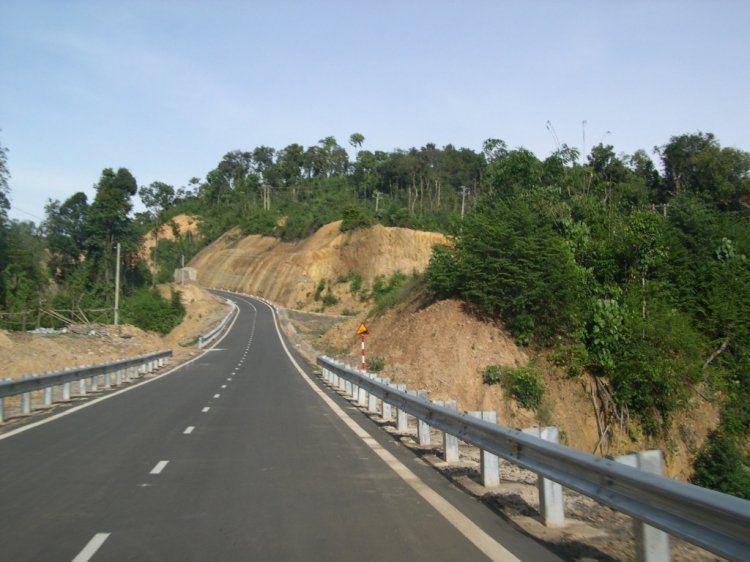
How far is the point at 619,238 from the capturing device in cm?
2814

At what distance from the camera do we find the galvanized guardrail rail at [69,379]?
1432 cm

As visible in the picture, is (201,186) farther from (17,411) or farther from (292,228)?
(17,411)

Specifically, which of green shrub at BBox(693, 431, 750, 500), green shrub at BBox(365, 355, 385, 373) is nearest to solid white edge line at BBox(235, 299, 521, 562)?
green shrub at BBox(693, 431, 750, 500)

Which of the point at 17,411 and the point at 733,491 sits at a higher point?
the point at 17,411

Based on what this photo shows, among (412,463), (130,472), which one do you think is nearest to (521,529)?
(412,463)

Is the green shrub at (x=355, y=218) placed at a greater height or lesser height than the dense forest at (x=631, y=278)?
greater

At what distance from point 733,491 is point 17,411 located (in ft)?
62.2

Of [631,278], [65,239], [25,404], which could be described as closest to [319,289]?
[65,239]

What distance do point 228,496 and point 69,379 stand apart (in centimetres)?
1233

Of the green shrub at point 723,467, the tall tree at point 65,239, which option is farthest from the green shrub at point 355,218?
the green shrub at point 723,467

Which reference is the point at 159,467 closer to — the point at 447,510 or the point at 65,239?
the point at 447,510

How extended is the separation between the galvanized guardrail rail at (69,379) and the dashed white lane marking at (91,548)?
29.9 feet

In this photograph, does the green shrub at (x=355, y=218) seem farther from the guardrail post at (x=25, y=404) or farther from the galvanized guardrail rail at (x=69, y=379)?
the guardrail post at (x=25, y=404)

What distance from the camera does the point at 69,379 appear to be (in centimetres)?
1798
